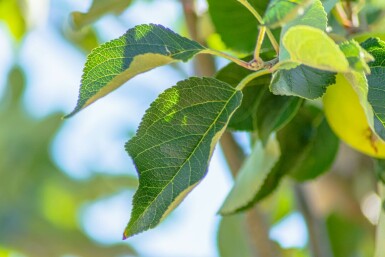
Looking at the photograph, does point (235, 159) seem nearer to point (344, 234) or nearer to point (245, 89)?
point (245, 89)

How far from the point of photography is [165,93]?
0.63 meters

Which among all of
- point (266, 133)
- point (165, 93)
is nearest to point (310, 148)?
point (266, 133)

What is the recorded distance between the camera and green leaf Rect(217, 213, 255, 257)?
1145 millimetres

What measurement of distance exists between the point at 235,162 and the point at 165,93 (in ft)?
1.35

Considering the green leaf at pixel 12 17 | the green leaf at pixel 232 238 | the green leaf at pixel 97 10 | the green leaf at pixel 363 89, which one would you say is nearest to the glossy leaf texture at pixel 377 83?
the green leaf at pixel 363 89

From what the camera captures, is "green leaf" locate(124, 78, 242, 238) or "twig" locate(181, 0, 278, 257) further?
"twig" locate(181, 0, 278, 257)

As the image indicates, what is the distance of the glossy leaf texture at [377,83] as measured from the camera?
0.60 metres

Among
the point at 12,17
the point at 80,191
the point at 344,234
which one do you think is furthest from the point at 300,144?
the point at 80,191

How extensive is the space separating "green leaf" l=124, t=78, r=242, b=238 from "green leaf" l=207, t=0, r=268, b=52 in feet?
0.61

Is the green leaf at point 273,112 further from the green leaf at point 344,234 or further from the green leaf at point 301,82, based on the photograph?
the green leaf at point 344,234

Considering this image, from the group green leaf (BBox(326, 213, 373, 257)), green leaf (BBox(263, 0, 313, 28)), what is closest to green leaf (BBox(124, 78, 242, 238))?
green leaf (BBox(263, 0, 313, 28))

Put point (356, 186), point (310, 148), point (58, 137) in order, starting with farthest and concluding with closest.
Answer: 1. point (58, 137)
2. point (356, 186)
3. point (310, 148)

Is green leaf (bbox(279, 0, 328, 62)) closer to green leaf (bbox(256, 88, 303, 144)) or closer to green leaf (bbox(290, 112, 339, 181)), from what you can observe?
green leaf (bbox(256, 88, 303, 144))

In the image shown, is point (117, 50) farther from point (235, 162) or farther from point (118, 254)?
point (118, 254)
